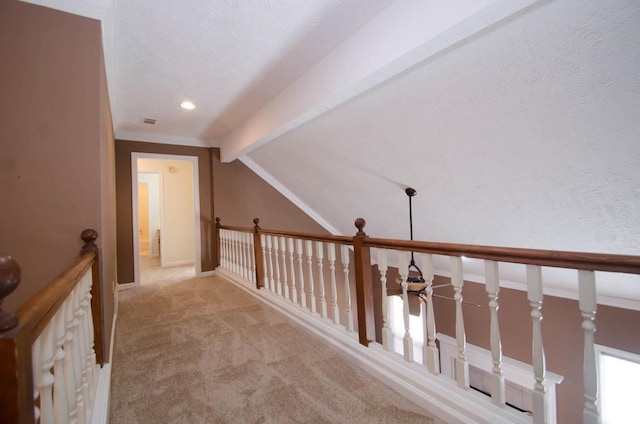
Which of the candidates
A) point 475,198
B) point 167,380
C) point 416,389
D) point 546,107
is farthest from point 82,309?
point 475,198

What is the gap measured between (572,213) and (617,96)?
1.18 metres

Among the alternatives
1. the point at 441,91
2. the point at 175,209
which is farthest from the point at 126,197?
the point at 441,91

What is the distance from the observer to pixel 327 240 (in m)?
2.32

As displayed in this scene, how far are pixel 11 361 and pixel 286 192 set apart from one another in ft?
16.5

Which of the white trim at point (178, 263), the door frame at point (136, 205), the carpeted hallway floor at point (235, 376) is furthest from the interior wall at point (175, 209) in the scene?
the carpeted hallway floor at point (235, 376)

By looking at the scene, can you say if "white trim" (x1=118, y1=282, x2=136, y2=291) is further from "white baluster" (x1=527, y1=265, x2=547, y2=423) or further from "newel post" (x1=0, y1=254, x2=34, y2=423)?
"white baluster" (x1=527, y1=265, x2=547, y2=423)

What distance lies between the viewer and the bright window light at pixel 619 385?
2.98 m

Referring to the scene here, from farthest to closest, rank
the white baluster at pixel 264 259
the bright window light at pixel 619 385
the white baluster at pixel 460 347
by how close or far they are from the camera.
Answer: the white baluster at pixel 264 259 → the bright window light at pixel 619 385 → the white baluster at pixel 460 347

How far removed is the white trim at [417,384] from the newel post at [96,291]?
4.77ft

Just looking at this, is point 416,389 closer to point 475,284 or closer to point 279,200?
point 475,284

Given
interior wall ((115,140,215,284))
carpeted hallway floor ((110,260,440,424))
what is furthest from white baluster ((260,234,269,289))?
interior wall ((115,140,215,284))

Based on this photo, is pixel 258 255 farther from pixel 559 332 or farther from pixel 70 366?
pixel 559 332

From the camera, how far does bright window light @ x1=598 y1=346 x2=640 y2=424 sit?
9.78 ft

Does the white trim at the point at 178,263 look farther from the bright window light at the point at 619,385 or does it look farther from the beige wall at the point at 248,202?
the bright window light at the point at 619,385
